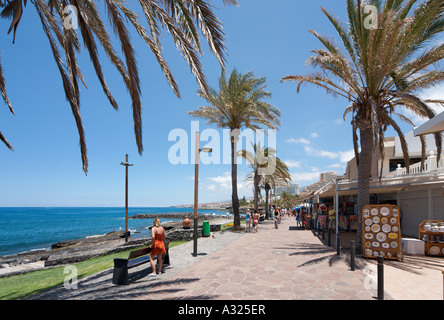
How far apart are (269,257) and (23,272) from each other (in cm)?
1255

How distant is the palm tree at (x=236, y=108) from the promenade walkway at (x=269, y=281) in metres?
11.0

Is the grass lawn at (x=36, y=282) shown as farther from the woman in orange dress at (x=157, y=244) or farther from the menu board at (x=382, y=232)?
the menu board at (x=382, y=232)

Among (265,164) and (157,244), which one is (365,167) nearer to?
(157,244)

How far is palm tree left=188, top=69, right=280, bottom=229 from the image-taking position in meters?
18.4

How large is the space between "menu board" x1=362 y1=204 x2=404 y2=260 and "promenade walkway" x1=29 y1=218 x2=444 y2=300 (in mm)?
501

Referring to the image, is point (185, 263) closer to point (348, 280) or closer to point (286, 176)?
point (348, 280)

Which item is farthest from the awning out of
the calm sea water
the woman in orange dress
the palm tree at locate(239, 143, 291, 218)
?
the calm sea water

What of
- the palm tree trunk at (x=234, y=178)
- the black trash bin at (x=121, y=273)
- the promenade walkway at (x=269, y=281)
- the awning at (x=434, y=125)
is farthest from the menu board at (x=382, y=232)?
the palm tree trunk at (x=234, y=178)

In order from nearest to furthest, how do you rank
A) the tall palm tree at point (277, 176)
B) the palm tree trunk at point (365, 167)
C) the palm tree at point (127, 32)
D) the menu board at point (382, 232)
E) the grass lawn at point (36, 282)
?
1. the palm tree at point (127, 32)
2. the grass lawn at point (36, 282)
3. the menu board at point (382, 232)
4. the palm tree trunk at point (365, 167)
5. the tall palm tree at point (277, 176)

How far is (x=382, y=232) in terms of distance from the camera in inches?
342

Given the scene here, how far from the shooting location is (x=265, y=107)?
19.3 metres

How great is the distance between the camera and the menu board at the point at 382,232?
8.49 m
